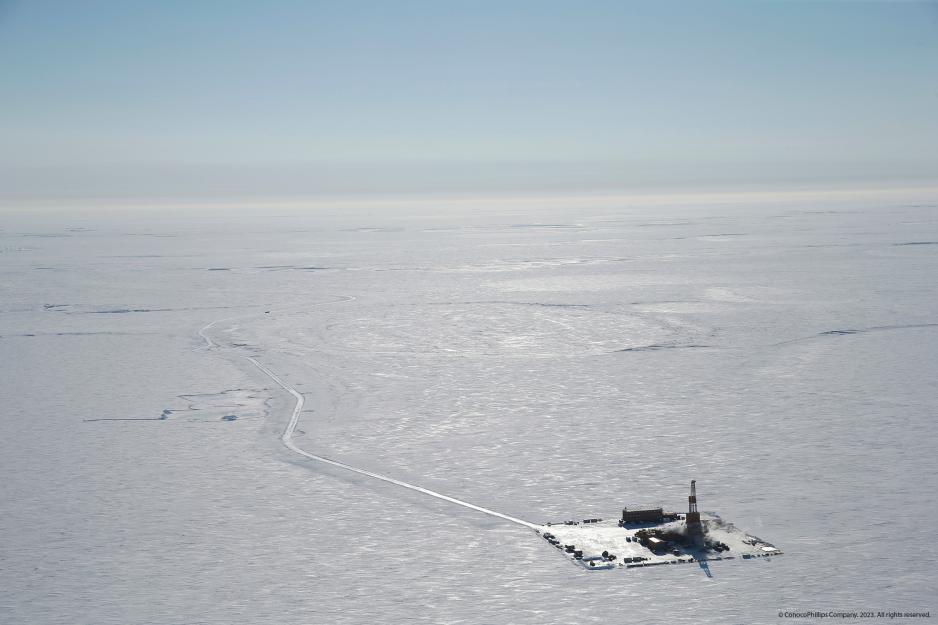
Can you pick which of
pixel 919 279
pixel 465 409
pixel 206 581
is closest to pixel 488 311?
pixel 465 409

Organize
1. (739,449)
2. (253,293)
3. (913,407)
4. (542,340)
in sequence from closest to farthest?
1. (739,449)
2. (913,407)
3. (542,340)
4. (253,293)

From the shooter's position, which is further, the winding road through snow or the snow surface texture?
the winding road through snow

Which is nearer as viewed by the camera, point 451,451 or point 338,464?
point 338,464

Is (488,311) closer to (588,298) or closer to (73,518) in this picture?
(588,298)

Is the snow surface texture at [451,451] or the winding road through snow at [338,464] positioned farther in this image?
the winding road through snow at [338,464]

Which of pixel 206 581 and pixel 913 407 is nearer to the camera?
pixel 206 581

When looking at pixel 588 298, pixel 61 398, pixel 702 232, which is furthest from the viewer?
pixel 702 232
